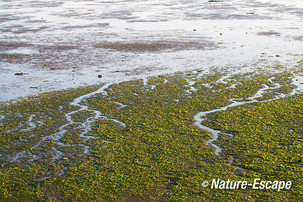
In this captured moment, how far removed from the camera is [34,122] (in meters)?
8.62

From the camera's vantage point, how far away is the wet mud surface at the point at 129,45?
12922 millimetres

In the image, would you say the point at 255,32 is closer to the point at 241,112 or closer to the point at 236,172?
the point at 241,112

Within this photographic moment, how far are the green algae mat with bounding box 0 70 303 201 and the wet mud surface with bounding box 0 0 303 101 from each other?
2.07 m

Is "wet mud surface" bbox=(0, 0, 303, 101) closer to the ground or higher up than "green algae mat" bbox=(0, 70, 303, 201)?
higher up

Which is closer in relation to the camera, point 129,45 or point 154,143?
point 154,143

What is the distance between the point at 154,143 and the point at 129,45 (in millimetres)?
11041

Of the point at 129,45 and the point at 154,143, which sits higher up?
the point at 129,45

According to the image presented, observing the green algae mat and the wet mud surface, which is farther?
the wet mud surface

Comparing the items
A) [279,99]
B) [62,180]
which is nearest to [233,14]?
[279,99]

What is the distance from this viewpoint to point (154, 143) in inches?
293

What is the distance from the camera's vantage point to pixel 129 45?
1777 cm

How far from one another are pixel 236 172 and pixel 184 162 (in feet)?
3.23

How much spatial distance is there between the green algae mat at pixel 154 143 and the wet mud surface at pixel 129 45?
207cm

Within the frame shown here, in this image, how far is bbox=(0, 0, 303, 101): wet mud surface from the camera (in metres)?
12.9
